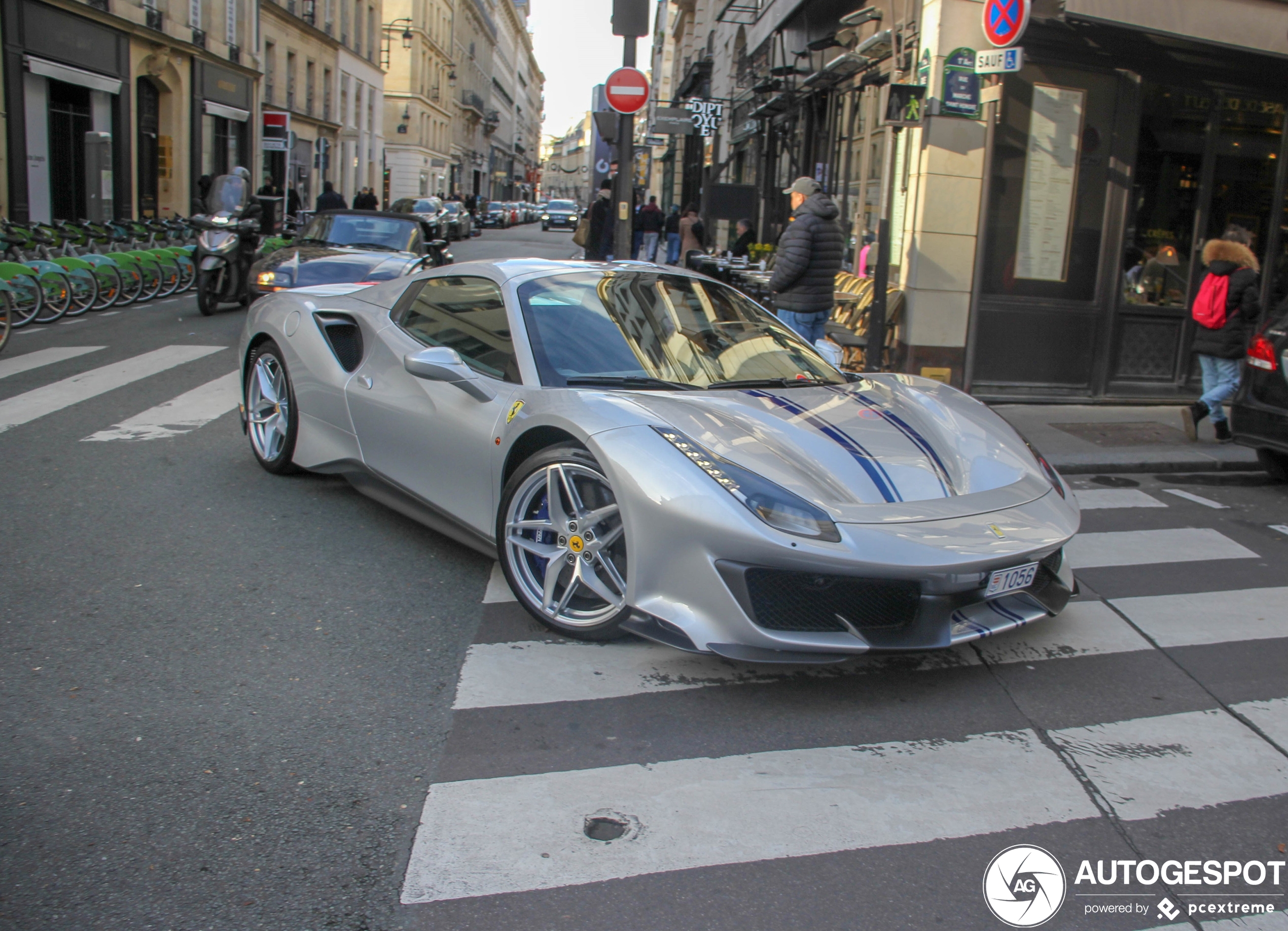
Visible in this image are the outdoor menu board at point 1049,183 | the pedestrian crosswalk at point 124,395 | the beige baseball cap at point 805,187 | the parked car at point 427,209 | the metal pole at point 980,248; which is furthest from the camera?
the parked car at point 427,209

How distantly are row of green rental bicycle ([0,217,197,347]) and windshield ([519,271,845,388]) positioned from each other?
7.40 m

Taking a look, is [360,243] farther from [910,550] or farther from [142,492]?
[910,550]

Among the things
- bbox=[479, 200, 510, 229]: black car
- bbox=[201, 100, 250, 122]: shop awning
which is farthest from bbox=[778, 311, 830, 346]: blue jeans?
bbox=[479, 200, 510, 229]: black car

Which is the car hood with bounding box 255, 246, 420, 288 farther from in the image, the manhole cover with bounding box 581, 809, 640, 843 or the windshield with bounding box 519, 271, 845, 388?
the manhole cover with bounding box 581, 809, 640, 843

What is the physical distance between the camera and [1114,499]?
21.9ft

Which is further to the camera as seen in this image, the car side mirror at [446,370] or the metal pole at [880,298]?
the metal pole at [880,298]

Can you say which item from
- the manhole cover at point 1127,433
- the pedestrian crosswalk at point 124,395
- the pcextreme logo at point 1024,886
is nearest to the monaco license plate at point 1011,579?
the pcextreme logo at point 1024,886

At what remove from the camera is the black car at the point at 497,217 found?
56750mm

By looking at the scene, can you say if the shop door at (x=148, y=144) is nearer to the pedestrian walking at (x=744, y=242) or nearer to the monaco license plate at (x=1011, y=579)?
the pedestrian walking at (x=744, y=242)

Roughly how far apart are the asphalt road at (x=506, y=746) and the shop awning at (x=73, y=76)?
61.7 feet

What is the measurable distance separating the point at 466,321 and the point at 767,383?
1.34m

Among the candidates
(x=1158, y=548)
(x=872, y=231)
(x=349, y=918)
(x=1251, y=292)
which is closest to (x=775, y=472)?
(x=349, y=918)

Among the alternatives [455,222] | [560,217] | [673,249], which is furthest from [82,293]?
[560,217]

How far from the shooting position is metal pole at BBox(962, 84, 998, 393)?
9945 millimetres
